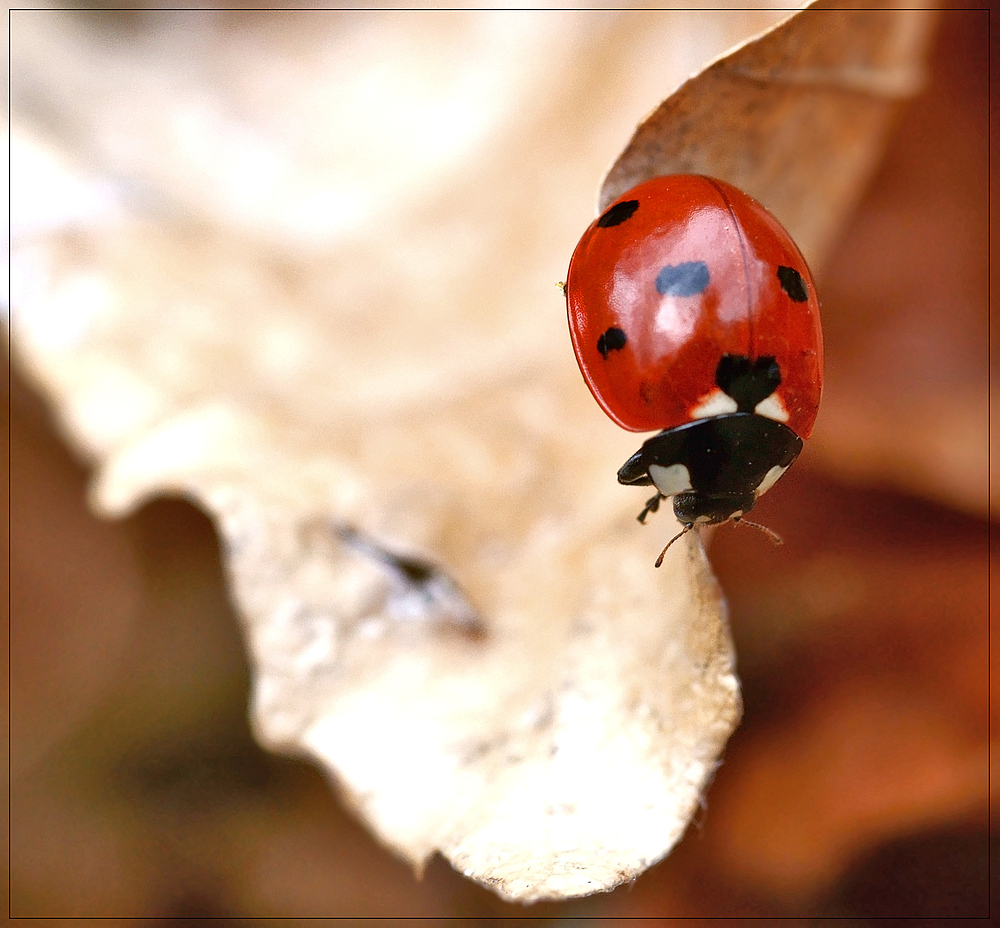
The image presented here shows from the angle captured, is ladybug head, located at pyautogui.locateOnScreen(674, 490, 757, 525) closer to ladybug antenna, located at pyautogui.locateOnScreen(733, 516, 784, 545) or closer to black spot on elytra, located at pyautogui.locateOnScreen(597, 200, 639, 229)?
ladybug antenna, located at pyautogui.locateOnScreen(733, 516, 784, 545)

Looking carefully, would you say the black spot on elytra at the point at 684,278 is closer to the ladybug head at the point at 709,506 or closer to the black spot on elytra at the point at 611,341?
the black spot on elytra at the point at 611,341

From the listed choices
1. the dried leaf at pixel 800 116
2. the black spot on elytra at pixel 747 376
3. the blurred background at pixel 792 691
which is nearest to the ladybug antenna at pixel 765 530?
the blurred background at pixel 792 691

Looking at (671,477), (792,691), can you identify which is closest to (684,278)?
(671,477)

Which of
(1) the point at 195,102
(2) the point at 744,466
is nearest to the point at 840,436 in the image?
(2) the point at 744,466

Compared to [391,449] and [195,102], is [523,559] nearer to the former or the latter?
[391,449]

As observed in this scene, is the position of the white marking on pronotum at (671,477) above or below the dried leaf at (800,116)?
below

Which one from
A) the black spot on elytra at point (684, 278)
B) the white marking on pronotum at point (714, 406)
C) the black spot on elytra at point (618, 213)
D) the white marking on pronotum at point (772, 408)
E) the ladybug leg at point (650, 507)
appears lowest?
the ladybug leg at point (650, 507)
